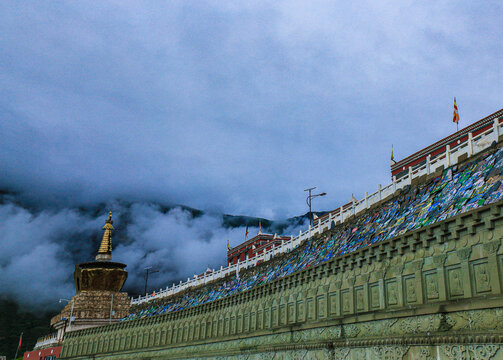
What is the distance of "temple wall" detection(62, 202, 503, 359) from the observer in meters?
14.8

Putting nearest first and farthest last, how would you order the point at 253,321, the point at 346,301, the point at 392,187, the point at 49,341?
the point at 346,301, the point at 253,321, the point at 392,187, the point at 49,341

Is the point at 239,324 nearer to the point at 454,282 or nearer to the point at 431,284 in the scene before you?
the point at 431,284

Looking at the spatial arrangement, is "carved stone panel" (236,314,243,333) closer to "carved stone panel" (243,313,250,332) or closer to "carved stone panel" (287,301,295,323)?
"carved stone panel" (243,313,250,332)

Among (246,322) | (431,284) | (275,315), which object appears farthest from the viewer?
(246,322)

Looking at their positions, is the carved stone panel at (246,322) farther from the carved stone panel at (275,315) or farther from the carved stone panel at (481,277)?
the carved stone panel at (481,277)

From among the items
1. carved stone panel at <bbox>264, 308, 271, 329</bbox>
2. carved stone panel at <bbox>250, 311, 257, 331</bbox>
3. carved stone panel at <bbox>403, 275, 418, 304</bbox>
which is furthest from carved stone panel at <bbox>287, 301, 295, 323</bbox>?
carved stone panel at <bbox>403, 275, 418, 304</bbox>

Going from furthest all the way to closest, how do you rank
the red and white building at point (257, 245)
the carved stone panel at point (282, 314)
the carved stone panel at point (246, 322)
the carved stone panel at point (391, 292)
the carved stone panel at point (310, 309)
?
the red and white building at point (257, 245) < the carved stone panel at point (246, 322) < the carved stone panel at point (282, 314) < the carved stone panel at point (310, 309) < the carved stone panel at point (391, 292)

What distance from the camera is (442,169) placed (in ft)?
85.9

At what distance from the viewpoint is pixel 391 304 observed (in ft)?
60.3

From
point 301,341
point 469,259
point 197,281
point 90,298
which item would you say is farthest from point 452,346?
point 90,298

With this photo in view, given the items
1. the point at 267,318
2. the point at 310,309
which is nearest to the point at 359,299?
the point at 310,309

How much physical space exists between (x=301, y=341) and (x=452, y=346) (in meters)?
9.58

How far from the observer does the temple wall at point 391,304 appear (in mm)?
14828

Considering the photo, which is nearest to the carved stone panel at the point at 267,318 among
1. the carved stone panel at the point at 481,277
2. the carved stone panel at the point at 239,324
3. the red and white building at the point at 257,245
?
the carved stone panel at the point at 239,324
